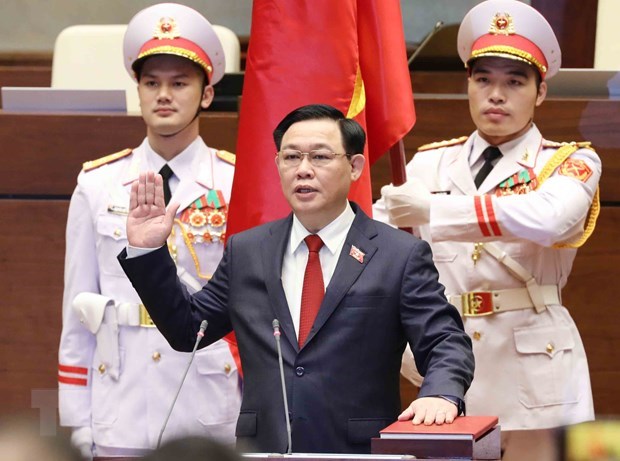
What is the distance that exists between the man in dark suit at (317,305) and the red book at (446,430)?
0.59 ft

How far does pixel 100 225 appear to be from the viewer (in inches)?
125

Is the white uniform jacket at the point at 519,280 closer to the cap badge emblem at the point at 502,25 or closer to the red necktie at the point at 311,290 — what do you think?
the cap badge emblem at the point at 502,25

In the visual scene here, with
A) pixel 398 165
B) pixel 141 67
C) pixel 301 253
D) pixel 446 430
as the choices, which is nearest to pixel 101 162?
pixel 141 67

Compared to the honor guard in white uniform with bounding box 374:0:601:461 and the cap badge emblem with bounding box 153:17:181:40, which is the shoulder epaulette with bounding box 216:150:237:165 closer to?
the cap badge emblem with bounding box 153:17:181:40

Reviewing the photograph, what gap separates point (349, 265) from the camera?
237 cm

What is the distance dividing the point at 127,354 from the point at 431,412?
1.26 m

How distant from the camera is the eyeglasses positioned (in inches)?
97.0

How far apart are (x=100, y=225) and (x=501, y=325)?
107 centimetres

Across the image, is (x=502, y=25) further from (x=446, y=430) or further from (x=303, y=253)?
(x=446, y=430)

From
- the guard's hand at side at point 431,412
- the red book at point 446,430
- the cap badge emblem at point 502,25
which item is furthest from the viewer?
the cap badge emblem at point 502,25

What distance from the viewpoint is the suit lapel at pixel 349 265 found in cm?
232

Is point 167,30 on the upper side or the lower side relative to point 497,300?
upper

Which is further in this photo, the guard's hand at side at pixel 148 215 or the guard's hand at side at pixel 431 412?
the guard's hand at side at pixel 148 215

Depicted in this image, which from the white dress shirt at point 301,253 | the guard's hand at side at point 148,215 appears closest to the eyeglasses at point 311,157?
the white dress shirt at point 301,253
